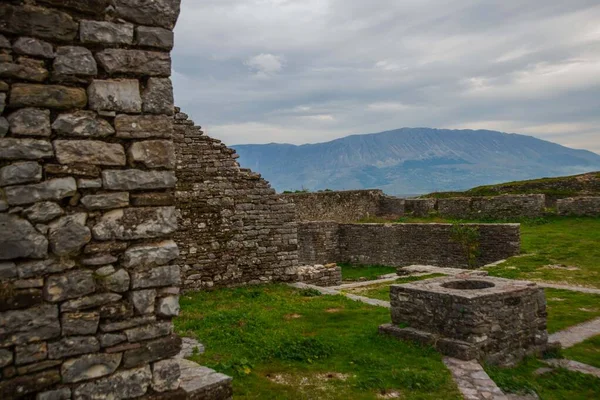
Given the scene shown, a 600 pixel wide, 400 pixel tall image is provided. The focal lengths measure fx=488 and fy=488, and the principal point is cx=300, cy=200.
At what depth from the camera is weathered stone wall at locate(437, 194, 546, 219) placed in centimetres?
2552

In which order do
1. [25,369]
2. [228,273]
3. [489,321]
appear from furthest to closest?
[228,273] → [489,321] → [25,369]

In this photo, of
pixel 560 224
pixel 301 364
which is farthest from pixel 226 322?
pixel 560 224

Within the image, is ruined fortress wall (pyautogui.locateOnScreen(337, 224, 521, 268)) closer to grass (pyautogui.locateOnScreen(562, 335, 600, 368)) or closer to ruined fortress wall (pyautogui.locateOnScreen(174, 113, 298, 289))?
ruined fortress wall (pyautogui.locateOnScreen(174, 113, 298, 289))

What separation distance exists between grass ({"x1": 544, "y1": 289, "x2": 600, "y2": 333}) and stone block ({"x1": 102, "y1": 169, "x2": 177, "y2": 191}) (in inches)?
350

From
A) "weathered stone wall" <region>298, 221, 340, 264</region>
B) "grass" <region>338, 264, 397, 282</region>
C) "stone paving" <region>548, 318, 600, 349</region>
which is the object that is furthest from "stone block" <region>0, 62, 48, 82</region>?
"weathered stone wall" <region>298, 221, 340, 264</region>

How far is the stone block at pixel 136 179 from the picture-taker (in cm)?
433

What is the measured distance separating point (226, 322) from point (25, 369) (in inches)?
236

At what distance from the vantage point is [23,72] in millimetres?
3965

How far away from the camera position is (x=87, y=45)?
4.26m

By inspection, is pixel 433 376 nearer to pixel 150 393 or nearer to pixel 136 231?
pixel 150 393

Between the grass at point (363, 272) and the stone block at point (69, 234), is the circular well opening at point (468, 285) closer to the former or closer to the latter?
the stone block at point (69, 234)

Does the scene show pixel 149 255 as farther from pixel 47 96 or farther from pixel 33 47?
pixel 33 47

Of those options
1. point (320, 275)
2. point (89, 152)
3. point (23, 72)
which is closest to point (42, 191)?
point (89, 152)

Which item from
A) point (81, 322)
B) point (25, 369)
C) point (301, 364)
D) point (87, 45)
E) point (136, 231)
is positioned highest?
point (87, 45)
